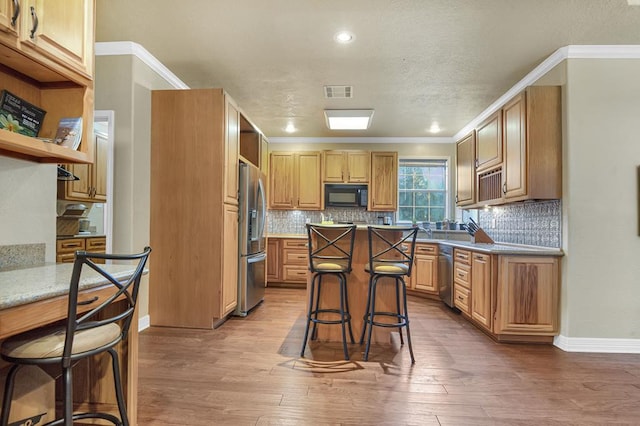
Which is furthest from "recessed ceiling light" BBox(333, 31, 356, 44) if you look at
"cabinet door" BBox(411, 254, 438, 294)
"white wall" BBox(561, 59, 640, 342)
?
"cabinet door" BBox(411, 254, 438, 294)

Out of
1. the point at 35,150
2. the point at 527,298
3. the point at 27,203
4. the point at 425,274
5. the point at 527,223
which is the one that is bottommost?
the point at 425,274

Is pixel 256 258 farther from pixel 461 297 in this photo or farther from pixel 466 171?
pixel 466 171

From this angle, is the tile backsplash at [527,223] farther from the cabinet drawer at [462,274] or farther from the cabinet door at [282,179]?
the cabinet door at [282,179]

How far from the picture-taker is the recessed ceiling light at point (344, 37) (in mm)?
2714

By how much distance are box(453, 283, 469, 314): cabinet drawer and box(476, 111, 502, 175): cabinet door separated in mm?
1489

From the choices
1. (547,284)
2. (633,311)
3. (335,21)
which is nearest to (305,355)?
(547,284)

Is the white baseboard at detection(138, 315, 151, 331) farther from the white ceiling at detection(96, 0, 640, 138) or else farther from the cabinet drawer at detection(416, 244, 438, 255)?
the cabinet drawer at detection(416, 244, 438, 255)

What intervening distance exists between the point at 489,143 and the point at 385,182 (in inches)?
82.5

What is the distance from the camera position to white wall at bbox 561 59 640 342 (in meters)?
2.84

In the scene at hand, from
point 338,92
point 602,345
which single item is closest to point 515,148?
point 602,345

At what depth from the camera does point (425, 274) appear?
4777mm

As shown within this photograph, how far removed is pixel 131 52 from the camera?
303cm

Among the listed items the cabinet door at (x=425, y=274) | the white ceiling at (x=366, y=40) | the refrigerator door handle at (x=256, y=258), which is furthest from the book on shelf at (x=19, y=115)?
the cabinet door at (x=425, y=274)

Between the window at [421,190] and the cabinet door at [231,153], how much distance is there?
341 cm
